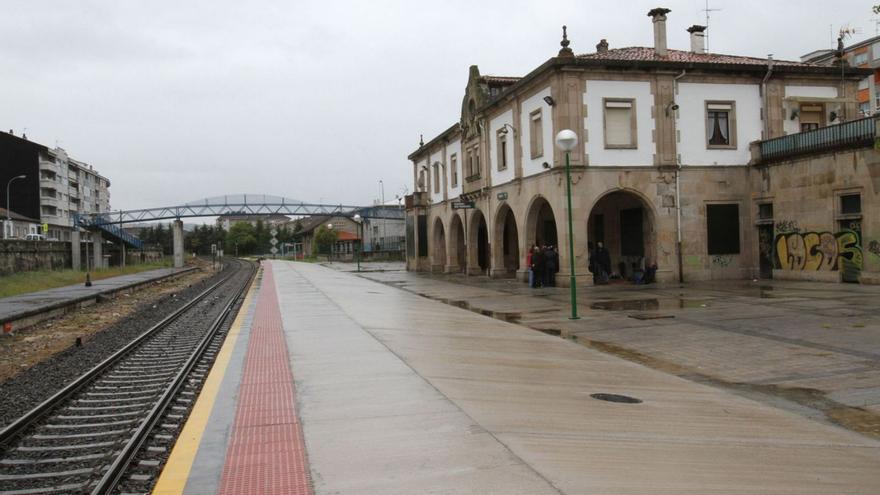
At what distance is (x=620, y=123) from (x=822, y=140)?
6.59 metres

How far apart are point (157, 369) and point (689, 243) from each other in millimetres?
20165

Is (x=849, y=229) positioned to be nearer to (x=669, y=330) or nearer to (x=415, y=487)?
(x=669, y=330)

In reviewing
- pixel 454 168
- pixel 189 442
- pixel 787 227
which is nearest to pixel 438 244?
pixel 454 168

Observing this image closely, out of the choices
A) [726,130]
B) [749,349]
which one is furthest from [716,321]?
[726,130]

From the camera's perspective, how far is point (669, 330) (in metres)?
13.4

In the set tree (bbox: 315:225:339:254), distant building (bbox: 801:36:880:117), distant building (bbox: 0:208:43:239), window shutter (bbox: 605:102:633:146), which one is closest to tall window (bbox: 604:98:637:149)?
window shutter (bbox: 605:102:633:146)

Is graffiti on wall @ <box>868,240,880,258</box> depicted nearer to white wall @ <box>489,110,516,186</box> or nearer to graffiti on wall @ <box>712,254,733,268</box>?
graffiti on wall @ <box>712,254,733,268</box>

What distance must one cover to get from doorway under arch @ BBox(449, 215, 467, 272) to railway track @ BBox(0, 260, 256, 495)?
29127 millimetres

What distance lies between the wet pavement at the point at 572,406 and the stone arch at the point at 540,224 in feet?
43.0

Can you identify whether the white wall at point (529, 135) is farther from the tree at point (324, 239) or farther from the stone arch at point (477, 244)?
the tree at point (324, 239)

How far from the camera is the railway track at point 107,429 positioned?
556 cm

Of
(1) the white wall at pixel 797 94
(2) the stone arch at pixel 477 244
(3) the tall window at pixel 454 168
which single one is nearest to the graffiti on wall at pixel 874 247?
(1) the white wall at pixel 797 94

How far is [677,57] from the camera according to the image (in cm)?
2808

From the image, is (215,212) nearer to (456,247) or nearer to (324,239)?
(324,239)
